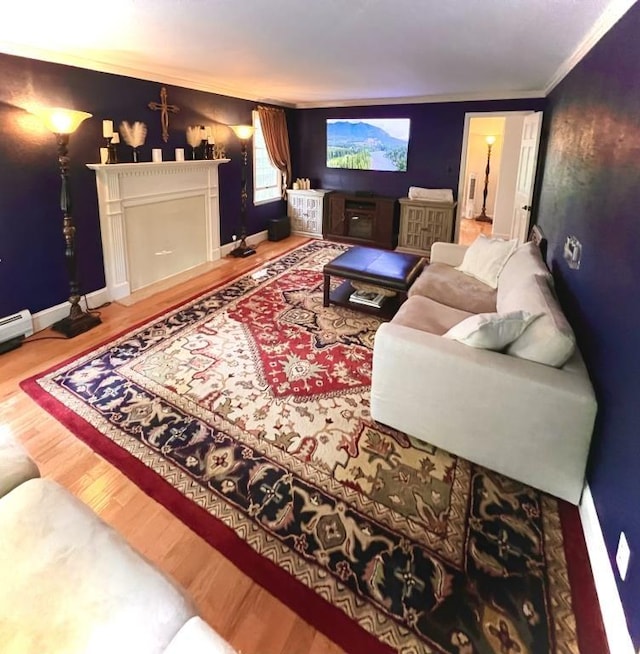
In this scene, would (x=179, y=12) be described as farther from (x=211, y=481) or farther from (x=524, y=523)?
(x=524, y=523)

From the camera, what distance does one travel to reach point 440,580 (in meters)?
1.65

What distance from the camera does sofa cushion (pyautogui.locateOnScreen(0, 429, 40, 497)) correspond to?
57.8 inches

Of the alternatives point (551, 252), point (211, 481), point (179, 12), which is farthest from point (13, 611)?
point (551, 252)

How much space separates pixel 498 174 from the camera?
8016mm

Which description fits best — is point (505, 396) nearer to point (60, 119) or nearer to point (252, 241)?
point (60, 119)

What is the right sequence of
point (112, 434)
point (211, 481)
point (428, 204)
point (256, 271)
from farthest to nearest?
point (428, 204) < point (256, 271) < point (112, 434) < point (211, 481)

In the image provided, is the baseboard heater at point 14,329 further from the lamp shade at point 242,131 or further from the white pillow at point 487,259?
the white pillow at point 487,259

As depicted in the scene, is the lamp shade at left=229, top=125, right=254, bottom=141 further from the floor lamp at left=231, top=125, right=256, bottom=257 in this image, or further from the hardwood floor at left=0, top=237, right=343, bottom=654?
the hardwood floor at left=0, top=237, right=343, bottom=654

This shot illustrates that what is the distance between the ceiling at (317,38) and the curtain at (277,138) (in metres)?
1.72

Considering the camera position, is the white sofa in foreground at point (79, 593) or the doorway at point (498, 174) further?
the doorway at point (498, 174)

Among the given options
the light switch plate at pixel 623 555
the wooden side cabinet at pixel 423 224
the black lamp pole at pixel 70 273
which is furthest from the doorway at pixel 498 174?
the black lamp pole at pixel 70 273

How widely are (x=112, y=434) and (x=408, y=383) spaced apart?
5.62 feet

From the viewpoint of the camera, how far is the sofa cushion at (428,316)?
2732mm

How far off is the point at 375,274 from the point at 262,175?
390 centimetres
